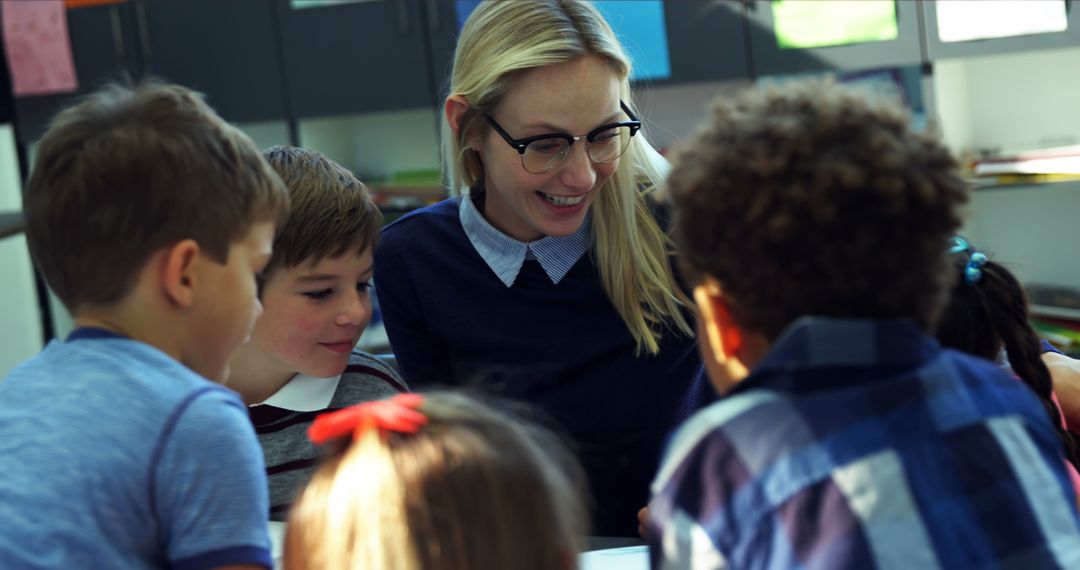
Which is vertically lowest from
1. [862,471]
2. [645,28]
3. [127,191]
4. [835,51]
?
[862,471]

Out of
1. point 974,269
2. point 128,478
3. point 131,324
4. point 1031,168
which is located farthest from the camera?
point 1031,168

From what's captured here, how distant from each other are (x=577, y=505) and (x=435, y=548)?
13 cm

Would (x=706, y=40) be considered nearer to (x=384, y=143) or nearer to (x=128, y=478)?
(x=384, y=143)

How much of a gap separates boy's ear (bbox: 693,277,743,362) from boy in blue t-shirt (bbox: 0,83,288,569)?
350 millimetres

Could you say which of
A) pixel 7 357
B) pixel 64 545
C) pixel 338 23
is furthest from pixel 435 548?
pixel 7 357

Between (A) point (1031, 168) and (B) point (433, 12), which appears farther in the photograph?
(B) point (433, 12)

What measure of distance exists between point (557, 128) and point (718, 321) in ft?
2.01

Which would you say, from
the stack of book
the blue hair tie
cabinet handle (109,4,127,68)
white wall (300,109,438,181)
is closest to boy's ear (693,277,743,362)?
the blue hair tie

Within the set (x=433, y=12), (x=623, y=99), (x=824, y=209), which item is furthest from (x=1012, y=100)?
(x=824, y=209)

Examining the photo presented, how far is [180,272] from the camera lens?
90cm

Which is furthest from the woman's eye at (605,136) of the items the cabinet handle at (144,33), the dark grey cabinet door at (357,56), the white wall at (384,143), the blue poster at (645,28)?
the cabinet handle at (144,33)

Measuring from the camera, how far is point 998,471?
2.35 ft

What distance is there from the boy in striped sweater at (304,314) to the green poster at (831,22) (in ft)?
5.94

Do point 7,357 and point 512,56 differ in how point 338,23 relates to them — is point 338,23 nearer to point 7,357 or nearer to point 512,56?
point 7,357
